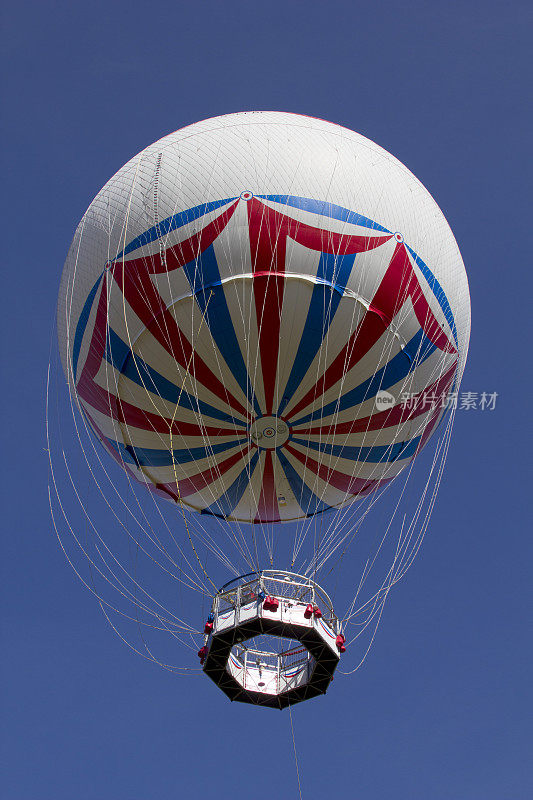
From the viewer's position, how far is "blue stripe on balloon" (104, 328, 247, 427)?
14.5 metres

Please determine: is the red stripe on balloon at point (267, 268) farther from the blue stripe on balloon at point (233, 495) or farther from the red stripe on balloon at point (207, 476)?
the blue stripe on balloon at point (233, 495)

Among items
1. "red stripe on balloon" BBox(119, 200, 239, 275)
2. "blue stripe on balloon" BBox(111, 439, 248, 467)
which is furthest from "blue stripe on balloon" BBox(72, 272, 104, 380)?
"blue stripe on balloon" BBox(111, 439, 248, 467)

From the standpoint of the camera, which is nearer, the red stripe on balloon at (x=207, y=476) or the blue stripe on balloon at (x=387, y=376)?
the blue stripe on balloon at (x=387, y=376)

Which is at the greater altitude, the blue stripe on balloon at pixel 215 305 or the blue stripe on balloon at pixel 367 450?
the blue stripe on balloon at pixel 215 305

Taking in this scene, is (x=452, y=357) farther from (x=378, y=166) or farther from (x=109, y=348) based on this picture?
(x=109, y=348)

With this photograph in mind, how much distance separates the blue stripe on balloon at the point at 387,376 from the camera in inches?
579

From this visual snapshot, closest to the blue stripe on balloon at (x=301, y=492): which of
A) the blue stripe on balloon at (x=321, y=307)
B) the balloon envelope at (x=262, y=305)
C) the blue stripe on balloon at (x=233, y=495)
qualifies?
the balloon envelope at (x=262, y=305)

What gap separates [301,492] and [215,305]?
4.62 m

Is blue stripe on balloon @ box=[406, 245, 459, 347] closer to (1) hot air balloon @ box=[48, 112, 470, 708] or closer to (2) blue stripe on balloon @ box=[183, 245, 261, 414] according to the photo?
(1) hot air balloon @ box=[48, 112, 470, 708]

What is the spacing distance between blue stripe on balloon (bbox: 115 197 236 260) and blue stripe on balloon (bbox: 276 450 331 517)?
14.9 ft

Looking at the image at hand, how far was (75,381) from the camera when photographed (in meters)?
15.9

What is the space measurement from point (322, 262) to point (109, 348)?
4.06 m

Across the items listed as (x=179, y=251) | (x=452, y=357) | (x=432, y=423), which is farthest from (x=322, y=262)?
(x=432, y=423)

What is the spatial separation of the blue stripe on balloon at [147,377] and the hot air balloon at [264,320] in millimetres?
36
